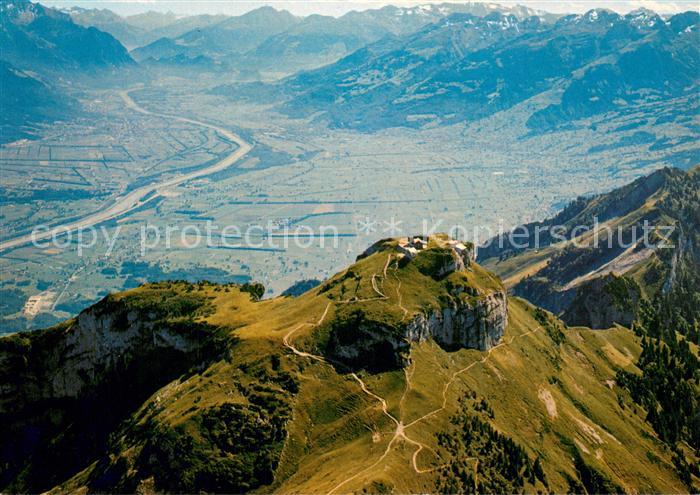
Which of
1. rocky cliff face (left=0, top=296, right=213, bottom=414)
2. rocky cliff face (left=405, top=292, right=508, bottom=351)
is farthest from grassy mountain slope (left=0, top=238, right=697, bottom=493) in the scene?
rocky cliff face (left=405, top=292, right=508, bottom=351)

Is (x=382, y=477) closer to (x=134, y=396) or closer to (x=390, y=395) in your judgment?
(x=390, y=395)

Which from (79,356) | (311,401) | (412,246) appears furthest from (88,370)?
(412,246)

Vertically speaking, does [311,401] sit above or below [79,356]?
below

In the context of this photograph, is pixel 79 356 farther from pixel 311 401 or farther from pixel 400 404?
pixel 400 404

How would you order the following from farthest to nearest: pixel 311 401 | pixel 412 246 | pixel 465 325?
1. pixel 412 246
2. pixel 465 325
3. pixel 311 401

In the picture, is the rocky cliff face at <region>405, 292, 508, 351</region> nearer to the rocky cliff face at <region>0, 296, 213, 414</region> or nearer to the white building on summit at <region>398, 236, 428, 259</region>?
the white building on summit at <region>398, 236, 428, 259</region>

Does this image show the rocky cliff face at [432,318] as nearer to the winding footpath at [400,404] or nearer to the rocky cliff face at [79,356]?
the winding footpath at [400,404]

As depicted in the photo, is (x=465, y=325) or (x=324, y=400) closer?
(x=324, y=400)

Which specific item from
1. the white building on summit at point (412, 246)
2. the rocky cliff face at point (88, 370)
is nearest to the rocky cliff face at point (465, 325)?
the white building on summit at point (412, 246)

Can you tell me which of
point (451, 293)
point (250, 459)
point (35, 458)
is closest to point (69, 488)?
point (35, 458)
